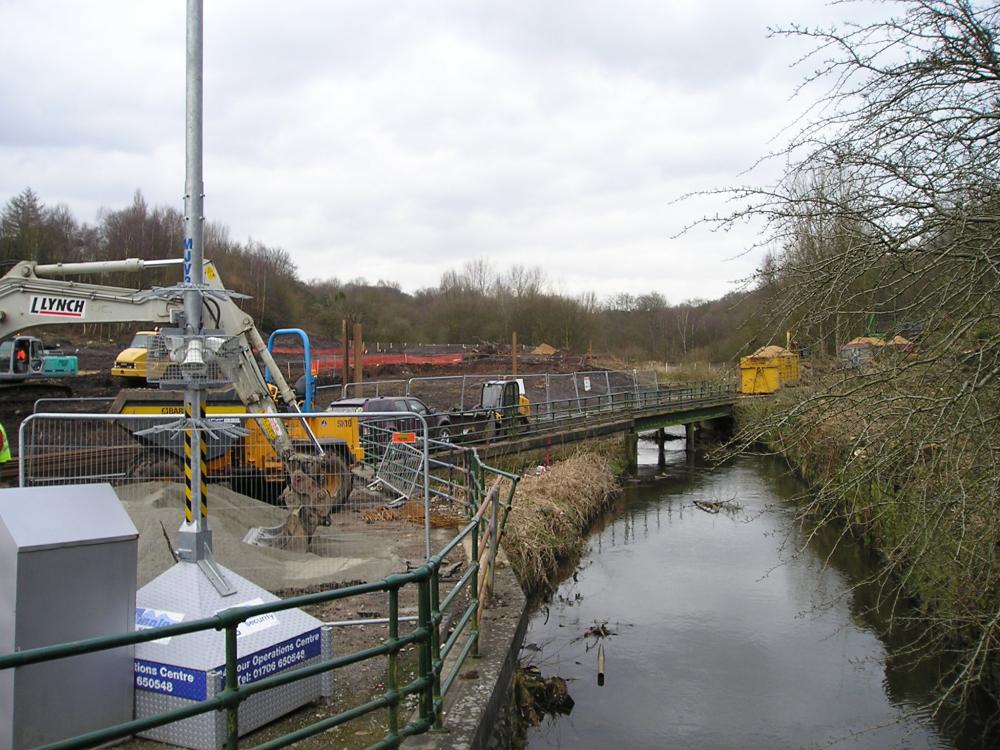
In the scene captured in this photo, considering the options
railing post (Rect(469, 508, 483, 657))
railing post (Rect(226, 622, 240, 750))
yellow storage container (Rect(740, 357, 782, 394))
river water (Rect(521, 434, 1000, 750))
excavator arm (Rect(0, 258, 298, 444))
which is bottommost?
river water (Rect(521, 434, 1000, 750))

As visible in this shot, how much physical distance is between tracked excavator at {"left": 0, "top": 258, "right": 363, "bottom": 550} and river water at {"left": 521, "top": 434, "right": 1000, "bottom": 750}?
10.9 feet

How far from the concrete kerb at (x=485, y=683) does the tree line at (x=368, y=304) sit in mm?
39229

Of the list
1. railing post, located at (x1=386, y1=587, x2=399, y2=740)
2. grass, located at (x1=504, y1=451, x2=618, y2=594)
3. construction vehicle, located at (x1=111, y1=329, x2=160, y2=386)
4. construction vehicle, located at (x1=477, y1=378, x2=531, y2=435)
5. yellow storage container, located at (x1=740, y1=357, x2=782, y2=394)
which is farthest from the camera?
yellow storage container, located at (x1=740, y1=357, x2=782, y2=394)

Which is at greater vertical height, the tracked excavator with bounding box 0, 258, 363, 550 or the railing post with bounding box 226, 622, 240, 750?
the tracked excavator with bounding box 0, 258, 363, 550

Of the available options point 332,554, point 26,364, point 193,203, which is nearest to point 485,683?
point 332,554

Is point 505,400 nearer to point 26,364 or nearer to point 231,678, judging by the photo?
point 26,364

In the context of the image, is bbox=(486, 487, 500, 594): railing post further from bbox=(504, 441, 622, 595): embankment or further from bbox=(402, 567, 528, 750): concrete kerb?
bbox=(504, 441, 622, 595): embankment

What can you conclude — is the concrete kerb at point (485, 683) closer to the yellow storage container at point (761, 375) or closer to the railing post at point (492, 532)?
the railing post at point (492, 532)

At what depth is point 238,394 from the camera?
12.1 meters

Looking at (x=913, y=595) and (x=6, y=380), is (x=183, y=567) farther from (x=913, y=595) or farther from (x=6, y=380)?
(x=6, y=380)

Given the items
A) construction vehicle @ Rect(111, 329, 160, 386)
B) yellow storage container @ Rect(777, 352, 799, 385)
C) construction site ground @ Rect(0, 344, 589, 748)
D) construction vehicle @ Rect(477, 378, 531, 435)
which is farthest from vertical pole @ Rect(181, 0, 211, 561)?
construction vehicle @ Rect(477, 378, 531, 435)

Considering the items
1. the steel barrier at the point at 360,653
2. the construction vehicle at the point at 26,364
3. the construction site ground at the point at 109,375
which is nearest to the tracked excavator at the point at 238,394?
the steel barrier at the point at 360,653

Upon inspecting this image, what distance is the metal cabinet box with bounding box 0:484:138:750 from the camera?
3.81 meters

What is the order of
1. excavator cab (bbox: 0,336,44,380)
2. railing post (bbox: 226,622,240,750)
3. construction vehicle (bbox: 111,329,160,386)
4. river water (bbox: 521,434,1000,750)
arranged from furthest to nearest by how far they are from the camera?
excavator cab (bbox: 0,336,44,380)
construction vehicle (bbox: 111,329,160,386)
river water (bbox: 521,434,1000,750)
railing post (bbox: 226,622,240,750)
